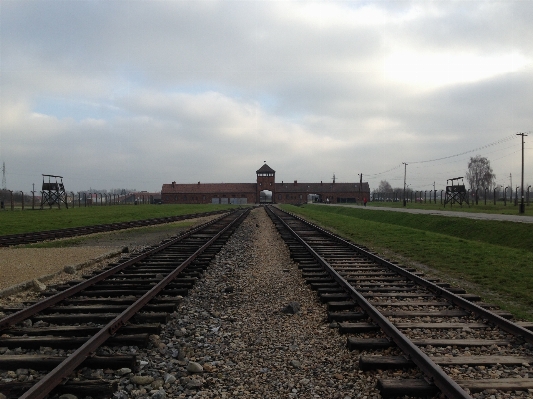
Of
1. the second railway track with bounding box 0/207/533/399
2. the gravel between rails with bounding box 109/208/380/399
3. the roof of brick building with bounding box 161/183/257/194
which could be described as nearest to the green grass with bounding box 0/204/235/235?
the second railway track with bounding box 0/207/533/399

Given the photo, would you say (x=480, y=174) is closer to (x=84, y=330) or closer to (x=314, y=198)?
(x=314, y=198)

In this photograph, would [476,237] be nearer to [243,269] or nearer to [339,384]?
[243,269]

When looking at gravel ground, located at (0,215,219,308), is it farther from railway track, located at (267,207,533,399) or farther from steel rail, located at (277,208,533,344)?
steel rail, located at (277,208,533,344)

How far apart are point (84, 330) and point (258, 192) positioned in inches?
4513

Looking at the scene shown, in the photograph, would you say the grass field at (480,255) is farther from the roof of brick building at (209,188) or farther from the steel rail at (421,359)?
the roof of brick building at (209,188)

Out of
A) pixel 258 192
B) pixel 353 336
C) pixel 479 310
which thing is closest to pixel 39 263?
pixel 353 336

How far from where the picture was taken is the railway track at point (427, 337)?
12.7 ft

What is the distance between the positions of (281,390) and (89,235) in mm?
18680

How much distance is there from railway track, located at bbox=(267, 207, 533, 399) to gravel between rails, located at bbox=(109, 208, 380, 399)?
268 millimetres

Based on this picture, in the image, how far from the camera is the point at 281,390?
4.01 m

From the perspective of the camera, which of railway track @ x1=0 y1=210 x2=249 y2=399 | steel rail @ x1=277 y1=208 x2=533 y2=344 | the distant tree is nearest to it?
railway track @ x1=0 y1=210 x2=249 y2=399

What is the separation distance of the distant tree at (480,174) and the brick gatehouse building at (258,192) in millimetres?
29168

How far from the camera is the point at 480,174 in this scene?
11662 centimetres

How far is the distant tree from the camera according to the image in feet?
375
